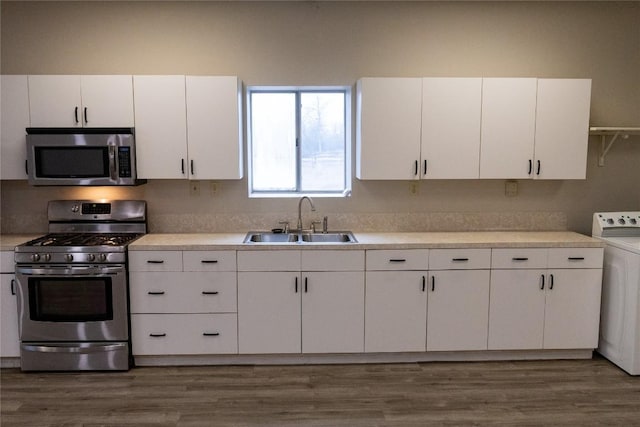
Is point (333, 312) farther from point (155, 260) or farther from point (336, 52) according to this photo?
point (336, 52)

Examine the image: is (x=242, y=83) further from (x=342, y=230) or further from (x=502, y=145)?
(x=502, y=145)

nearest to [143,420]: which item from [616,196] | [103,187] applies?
[103,187]

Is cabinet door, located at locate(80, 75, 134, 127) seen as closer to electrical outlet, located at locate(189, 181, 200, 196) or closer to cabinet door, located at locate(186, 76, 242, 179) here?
cabinet door, located at locate(186, 76, 242, 179)

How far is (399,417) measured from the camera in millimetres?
2805

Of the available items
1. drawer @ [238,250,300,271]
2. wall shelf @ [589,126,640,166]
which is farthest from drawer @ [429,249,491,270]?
→ wall shelf @ [589,126,640,166]

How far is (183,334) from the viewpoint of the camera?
3412 millimetres

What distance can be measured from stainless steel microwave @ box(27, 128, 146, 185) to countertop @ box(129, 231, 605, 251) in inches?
20.6

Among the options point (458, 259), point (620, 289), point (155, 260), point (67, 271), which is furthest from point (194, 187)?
point (620, 289)

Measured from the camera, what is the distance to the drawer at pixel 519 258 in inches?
135

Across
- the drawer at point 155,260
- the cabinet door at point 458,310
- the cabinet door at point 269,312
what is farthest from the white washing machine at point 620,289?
the drawer at point 155,260

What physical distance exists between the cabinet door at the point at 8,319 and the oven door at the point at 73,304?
9 centimetres

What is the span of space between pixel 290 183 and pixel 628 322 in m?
2.60

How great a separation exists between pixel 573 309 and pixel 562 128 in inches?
50.7

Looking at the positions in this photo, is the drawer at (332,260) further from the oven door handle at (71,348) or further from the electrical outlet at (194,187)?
the oven door handle at (71,348)
